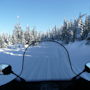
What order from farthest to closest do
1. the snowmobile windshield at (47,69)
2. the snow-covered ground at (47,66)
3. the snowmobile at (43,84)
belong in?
the snow-covered ground at (47,66)
the snowmobile windshield at (47,69)
the snowmobile at (43,84)

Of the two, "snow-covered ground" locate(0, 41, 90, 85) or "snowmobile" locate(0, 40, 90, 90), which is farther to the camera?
"snow-covered ground" locate(0, 41, 90, 85)

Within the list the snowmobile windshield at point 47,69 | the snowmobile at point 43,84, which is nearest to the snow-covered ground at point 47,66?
the snowmobile windshield at point 47,69

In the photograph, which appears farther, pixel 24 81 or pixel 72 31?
pixel 72 31

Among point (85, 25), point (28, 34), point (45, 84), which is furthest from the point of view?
point (28, 34)

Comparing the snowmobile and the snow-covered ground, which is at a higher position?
the snowmobile

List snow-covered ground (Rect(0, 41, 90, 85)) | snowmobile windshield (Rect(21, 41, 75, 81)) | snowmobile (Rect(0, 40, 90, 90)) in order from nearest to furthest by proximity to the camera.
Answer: snowmobile (Rect(0, 40, 90, 90)) → snowmobile windshield (Rect(21, 41, 75, 81)) → snow-covered ground (Rect(0, 41, 90, 85))

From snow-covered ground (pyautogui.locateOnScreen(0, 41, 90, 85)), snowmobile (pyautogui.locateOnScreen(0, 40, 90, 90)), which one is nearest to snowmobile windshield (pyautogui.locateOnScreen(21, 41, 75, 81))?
snow-covered ground (pyautogui.locateOnScreen(0, 41, 90, 85))

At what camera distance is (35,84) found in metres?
2.71

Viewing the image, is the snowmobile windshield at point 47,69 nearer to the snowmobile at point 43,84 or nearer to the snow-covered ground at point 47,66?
the snow-covered ground at point 47,66

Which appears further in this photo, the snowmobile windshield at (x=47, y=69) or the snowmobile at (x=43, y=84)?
the snowmobile windshield at (x=47, y=69)

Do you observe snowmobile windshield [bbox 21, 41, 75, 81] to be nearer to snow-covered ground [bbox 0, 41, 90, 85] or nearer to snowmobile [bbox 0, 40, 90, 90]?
snow-covered ground [bbox 0, 41, 90, 85]

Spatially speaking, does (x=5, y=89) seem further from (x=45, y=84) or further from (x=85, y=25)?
(x=85, y=25)

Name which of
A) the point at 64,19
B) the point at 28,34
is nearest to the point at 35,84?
the point at 64,19

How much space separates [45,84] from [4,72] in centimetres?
53
